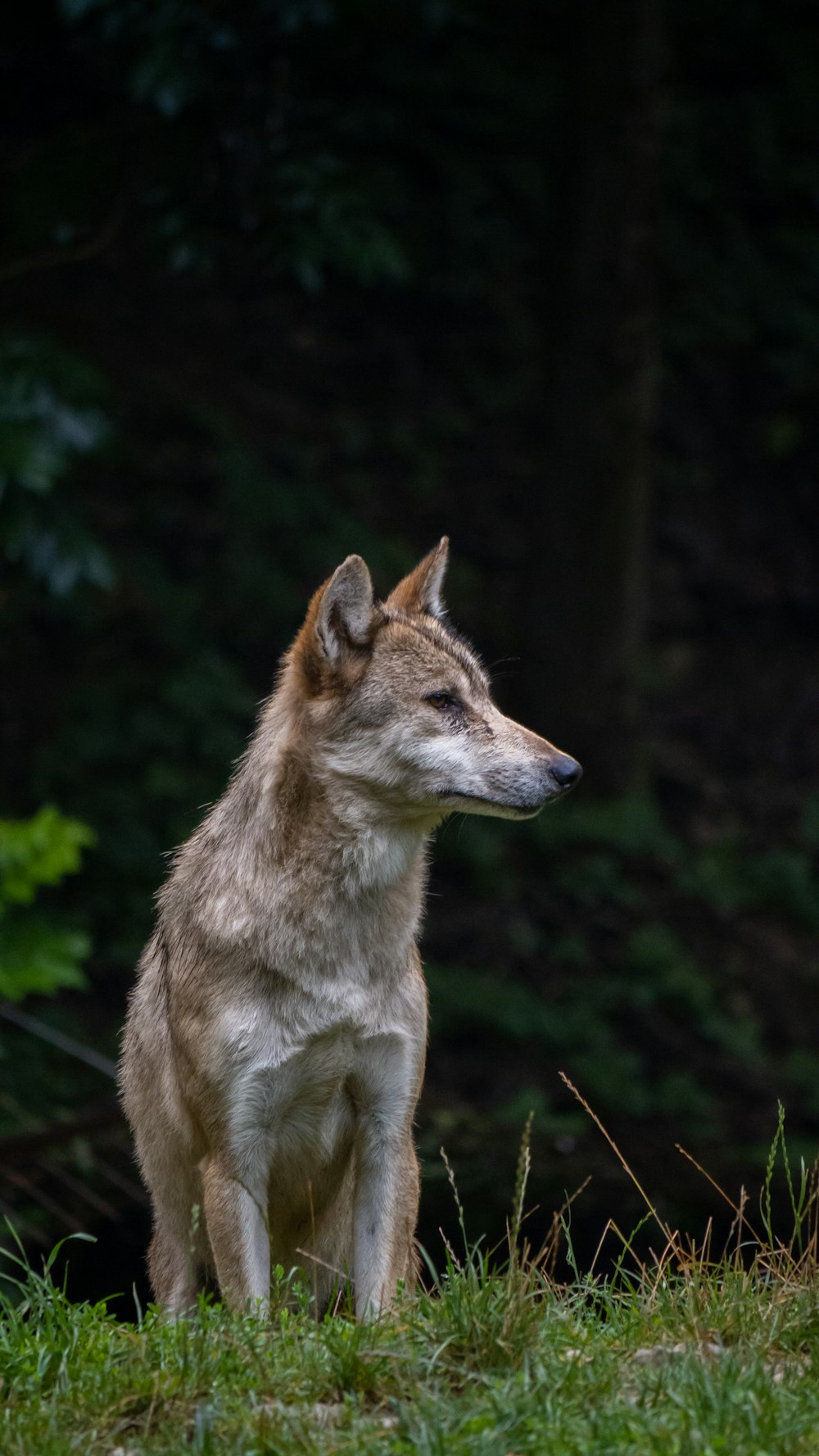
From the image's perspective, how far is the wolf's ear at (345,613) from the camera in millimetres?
4520

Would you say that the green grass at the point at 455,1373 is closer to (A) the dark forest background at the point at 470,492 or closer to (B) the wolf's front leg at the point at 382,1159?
(B) the wolf's front leg at the point at 382,1159

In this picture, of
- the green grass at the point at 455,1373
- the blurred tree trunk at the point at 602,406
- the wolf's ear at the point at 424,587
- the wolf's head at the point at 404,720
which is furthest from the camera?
the blurred tree trunk at the point at 602,406

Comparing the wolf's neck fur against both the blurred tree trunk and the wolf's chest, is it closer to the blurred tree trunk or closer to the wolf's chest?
the wolf's chest

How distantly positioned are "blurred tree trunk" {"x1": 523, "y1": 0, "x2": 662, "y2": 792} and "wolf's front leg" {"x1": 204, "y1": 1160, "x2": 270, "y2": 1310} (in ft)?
22.8

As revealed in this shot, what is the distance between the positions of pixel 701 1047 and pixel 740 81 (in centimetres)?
831

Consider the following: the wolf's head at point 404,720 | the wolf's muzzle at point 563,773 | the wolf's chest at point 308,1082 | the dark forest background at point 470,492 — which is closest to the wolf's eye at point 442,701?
the wolf's head at point 404,720

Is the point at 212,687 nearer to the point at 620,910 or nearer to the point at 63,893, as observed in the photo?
the point at 63,893

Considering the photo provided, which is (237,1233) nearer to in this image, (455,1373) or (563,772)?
(455,1373)

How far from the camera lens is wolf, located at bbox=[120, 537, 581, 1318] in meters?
4.23

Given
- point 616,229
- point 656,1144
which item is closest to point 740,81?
point 616,229

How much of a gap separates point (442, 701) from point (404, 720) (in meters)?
0.16

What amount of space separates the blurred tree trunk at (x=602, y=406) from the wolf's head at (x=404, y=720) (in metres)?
6.19

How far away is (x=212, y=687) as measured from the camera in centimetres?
1015

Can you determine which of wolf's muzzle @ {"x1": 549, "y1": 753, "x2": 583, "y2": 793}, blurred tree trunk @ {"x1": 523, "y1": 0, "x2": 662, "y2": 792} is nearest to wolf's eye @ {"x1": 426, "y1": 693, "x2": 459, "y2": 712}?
wolf's muzzle @ {"x1": 549, "y1": 753, "x2": 583, "y2": 793}
